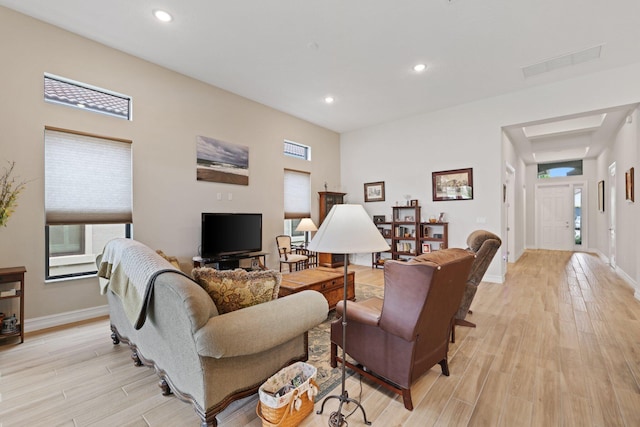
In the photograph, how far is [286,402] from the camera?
160 cm

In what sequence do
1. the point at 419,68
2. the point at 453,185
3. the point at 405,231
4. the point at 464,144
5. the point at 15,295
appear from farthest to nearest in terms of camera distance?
the point at 405,231 < the point at 453,185 < the point at 464,144 < the point at 419,68 < the point at 15,295

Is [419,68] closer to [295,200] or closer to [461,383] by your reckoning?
[295,200]

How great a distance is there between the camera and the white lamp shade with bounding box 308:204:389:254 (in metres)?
1.66

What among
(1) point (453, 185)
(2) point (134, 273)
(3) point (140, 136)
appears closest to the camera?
(2) point (134, 273)

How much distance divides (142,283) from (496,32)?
442cm

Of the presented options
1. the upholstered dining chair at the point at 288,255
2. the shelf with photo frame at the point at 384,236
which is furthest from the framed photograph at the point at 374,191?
the upholstered dining chair at the point at 288,255

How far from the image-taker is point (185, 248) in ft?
14.5

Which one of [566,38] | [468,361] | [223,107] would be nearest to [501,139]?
[566,38]

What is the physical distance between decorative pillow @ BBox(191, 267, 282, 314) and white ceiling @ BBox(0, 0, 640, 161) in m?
2.79

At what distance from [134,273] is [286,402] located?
1278mm

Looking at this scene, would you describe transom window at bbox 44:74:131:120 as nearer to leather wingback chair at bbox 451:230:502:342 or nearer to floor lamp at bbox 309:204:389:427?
floor lamp at bbox 309:204:389:427

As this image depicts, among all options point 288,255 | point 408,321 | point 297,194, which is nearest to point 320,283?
point 408,321

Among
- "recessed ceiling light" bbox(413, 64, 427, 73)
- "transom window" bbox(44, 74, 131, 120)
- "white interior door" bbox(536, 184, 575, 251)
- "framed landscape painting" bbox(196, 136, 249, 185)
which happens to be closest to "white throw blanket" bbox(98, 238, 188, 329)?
"transom window" bbox(44, 74, 131, 120)

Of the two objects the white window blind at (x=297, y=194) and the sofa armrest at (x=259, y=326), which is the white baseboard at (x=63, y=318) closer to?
the sofa armrest at (x=259, y=326)
